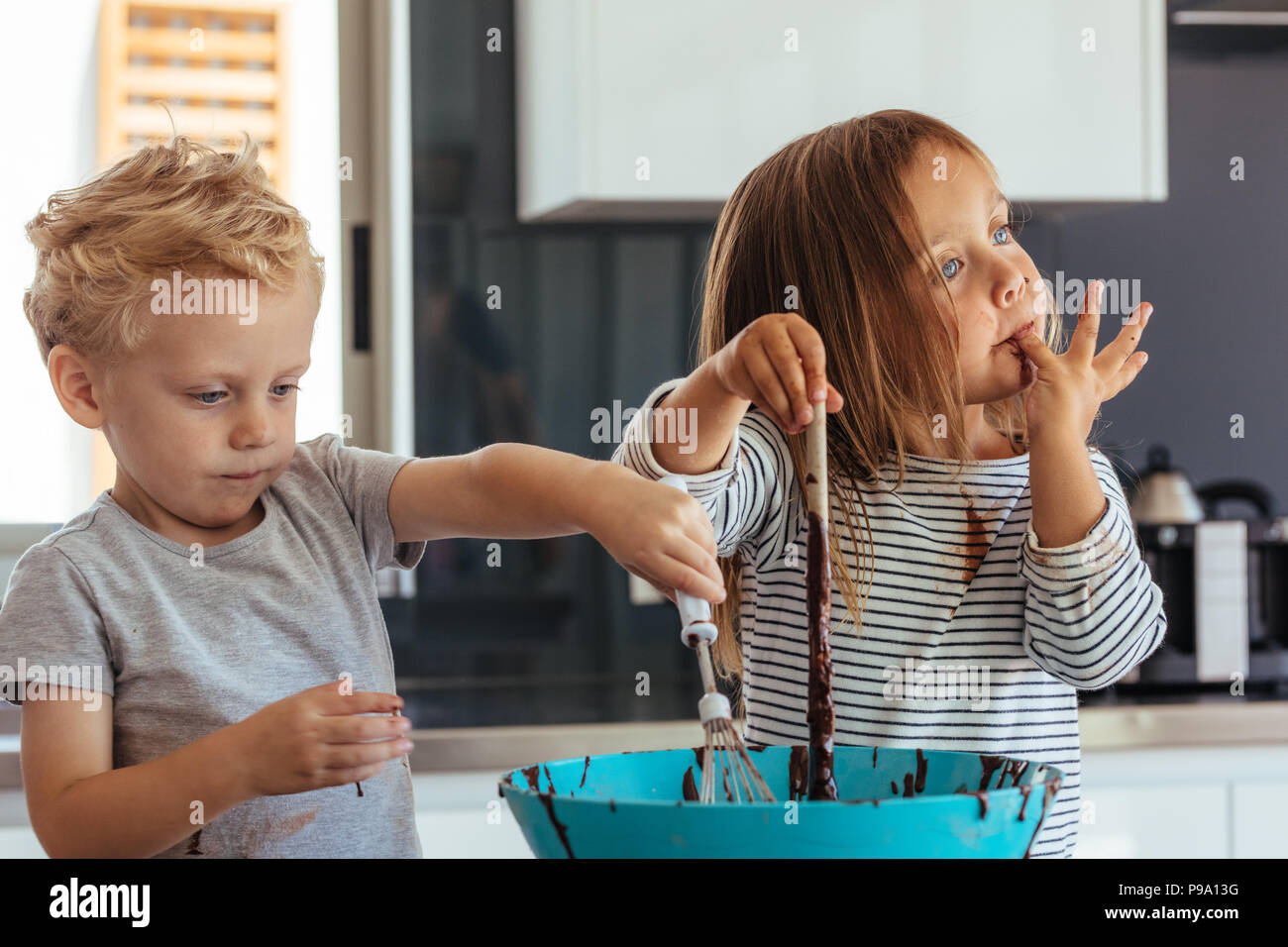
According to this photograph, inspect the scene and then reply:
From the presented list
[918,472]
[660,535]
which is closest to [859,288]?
[918,472]

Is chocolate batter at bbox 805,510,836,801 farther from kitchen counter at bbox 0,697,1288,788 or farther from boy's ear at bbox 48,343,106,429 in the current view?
kitchen counter at bbox 0,697,1288,788

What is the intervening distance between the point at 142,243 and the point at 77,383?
0.10 metres

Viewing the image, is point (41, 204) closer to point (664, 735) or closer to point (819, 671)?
point (664, 735)

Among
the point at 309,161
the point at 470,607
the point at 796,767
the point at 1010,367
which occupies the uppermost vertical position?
the point at 309,161

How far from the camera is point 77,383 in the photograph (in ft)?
2.57

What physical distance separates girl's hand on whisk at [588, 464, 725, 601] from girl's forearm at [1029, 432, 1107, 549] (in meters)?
0.27

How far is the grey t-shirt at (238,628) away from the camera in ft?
2.49

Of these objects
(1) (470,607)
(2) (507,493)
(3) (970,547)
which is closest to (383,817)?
(2) (507,493)

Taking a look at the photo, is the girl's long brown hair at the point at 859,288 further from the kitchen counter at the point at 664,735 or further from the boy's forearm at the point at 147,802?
the kitchen counter at the point at 664,735

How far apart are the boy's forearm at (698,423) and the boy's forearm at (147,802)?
1.02 feet

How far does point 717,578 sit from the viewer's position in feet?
2.05

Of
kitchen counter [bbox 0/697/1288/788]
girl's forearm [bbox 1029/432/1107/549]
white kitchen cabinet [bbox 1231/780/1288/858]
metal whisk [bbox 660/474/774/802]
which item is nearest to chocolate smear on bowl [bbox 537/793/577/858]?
metal whisk [bbox 660/474/774/802]
